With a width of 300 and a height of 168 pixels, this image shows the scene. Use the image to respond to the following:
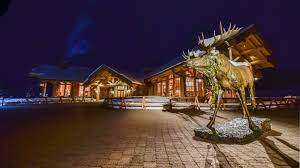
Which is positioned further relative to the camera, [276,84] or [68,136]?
[276,84]

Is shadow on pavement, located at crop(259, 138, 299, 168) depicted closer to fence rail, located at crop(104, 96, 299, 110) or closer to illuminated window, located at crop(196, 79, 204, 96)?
fence rail, located at crop(104, 96, 299, 110)

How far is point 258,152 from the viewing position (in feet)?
14.4

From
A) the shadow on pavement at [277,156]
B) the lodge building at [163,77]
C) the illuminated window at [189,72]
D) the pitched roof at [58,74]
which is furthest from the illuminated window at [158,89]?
the shadow on pavement at [277,156]

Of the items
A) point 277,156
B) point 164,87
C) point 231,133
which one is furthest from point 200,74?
point 277,156

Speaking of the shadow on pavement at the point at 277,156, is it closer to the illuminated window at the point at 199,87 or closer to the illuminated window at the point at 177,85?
the illuminated window at the point at 199,87

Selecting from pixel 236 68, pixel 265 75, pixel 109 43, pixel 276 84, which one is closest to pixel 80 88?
pixel 236 68

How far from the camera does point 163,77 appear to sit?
85.1 feet

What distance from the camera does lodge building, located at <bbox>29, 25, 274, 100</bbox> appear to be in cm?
1762

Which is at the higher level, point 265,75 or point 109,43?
point 109,43

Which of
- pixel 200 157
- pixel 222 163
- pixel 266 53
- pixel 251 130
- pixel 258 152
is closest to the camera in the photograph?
pixel 222 163

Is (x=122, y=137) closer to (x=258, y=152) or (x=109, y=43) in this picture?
(x=258, y=152)

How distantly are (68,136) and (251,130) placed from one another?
6.08 metres

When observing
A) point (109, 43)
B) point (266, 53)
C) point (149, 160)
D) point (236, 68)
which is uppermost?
point (109, 43)

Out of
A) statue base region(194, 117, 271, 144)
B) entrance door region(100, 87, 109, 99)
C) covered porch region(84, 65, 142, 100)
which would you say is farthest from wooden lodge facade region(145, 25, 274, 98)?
entrance door region(100, 87, 109, 99)
